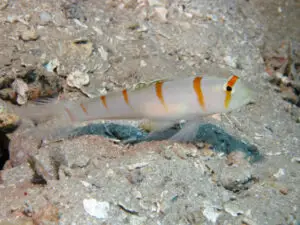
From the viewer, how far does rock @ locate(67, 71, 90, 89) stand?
330 cm

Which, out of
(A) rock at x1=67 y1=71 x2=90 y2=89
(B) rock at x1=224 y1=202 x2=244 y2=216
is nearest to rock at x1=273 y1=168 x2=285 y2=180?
(B) rock at x1=224 y1=202 x2=244 y2=216

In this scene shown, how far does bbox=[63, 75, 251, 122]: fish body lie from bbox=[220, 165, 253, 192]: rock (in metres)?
0.59

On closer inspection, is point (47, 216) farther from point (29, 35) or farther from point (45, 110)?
point (29, 35)

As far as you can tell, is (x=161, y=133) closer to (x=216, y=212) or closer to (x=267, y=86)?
(x=216, y=212)

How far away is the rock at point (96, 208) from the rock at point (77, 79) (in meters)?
1.54

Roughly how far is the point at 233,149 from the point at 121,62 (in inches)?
66.7

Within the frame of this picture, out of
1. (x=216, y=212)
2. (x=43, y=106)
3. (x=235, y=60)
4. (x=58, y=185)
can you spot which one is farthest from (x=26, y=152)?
(x=235, y=60)

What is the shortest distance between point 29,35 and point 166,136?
191 centimetres

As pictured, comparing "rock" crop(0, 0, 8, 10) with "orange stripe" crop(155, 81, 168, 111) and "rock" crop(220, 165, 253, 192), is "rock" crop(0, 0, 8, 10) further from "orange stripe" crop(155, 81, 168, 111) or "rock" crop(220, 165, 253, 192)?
"rock" crop(220, 165, 253, 192)

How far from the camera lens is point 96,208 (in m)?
2.12

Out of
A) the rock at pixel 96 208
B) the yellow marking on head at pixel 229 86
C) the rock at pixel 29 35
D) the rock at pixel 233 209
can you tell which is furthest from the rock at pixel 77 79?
the rock at pixel 233 209

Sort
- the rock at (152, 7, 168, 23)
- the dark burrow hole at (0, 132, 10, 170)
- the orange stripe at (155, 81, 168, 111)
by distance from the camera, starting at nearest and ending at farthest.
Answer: the orange stripe at (155, 81, 168, 111) < the dark burrow hole at (0, 132, 10, 170) < the rock at (152, 7, 168, 23)

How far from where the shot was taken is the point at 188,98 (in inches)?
100

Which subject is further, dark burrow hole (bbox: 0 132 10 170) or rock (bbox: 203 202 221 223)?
dark burrow hole (bbox: 0 132 10 170)
